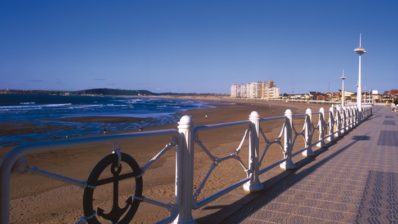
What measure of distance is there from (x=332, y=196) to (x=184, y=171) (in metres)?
2.48

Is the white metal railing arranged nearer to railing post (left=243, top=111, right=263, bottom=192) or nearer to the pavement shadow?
railing post (left=243, top=111, right=263, bottom=192)

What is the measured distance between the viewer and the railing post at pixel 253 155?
4895 millimetres

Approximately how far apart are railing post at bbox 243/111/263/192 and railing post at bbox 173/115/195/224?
1575mm

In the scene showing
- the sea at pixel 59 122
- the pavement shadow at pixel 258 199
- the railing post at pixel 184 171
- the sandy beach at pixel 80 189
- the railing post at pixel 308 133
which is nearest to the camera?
the railing post at pixel 184 171

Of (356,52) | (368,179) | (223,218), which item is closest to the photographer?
(223,218)

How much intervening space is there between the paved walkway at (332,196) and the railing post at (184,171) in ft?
1.92

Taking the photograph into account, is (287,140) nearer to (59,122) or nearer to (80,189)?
(80,189)

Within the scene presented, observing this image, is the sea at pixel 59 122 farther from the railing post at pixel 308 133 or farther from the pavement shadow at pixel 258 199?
the railing post at pixel 308 133

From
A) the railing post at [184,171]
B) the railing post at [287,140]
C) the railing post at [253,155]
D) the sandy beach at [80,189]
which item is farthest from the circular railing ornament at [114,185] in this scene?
the railing post at [287,140]

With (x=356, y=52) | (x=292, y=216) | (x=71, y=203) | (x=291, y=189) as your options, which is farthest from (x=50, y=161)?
(x=356, y=52)

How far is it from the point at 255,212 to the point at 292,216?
1.37 feet

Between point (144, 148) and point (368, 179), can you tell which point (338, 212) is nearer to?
point (368, 179)

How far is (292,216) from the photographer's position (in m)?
4.02

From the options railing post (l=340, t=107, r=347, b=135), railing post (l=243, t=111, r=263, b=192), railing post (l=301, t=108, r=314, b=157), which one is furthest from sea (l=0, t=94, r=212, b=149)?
railing post (l=340, t=107, r=347, b=135)
